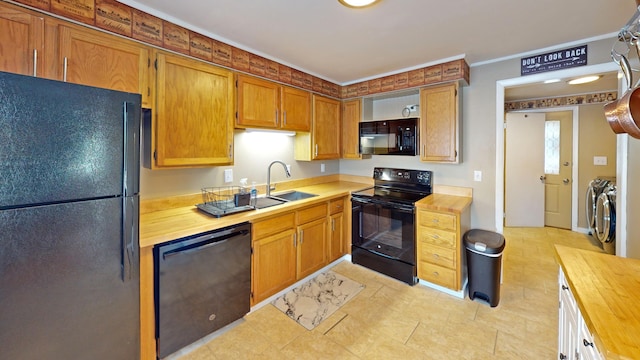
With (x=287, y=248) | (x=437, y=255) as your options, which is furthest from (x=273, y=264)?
(x=437, y=255)

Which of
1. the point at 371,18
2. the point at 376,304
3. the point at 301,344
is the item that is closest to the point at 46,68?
the point at 371,18

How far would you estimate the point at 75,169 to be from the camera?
1266 millimetres

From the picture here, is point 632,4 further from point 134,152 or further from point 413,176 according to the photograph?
point 134,152

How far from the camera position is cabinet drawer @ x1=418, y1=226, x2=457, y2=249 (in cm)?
250

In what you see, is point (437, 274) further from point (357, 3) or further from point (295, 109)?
point (357, 3)

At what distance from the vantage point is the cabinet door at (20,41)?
1317 millimetres

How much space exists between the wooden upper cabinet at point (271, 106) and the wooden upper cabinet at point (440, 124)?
1308 mm

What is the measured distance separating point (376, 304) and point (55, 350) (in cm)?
216

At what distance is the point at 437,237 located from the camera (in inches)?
102

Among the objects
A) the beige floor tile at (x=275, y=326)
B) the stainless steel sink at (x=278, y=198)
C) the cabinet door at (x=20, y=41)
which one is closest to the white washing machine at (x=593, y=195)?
the stainless steel sink at (x=278, y=198)

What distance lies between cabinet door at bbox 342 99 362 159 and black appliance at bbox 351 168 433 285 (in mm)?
537

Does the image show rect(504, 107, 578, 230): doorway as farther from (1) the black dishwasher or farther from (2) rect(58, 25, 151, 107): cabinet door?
(2) rect(58, 25, 151, 107): cabinet door

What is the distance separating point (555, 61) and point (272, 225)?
2.93 meters

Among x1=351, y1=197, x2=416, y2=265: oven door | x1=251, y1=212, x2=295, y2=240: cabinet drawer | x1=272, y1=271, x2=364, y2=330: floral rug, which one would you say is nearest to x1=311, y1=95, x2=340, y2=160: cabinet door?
x1=351, y1=197, x2=416, y2=265: oven door
